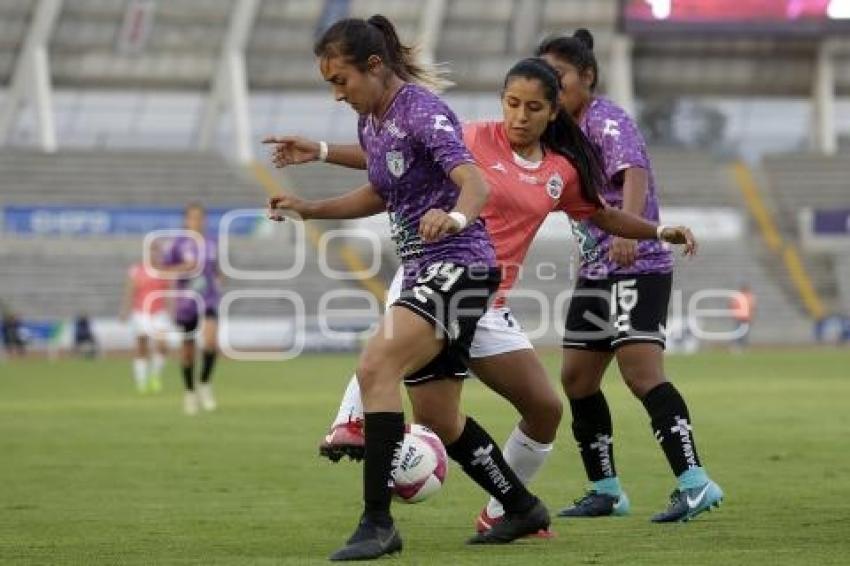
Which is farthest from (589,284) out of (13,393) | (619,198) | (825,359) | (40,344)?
(40,344)

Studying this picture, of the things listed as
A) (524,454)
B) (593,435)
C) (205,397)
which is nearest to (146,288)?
(205,397)

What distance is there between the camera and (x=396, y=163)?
779 centimetres

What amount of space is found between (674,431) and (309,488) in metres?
2.81

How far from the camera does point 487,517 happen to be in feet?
28.4

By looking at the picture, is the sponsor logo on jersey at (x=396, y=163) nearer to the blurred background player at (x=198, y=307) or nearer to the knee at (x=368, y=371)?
the knee at (x=368, y=371)

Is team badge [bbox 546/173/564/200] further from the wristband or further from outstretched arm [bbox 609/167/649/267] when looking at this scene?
the wristband

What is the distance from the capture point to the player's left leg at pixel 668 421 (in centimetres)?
936

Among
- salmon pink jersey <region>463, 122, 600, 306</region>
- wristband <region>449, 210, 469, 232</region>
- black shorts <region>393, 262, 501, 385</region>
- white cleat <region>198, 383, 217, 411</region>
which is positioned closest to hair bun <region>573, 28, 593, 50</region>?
salmon pink jersey <region>463, 122, 600, 306</region>

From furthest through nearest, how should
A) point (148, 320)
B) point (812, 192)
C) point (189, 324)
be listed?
point (812, 192)
point (148, 320)
point (189, 324)

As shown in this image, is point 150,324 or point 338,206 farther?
point 150,324

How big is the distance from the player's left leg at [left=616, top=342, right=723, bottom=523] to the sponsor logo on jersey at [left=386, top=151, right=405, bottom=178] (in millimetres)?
2325

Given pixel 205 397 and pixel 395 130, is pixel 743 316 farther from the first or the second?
pixel 395 130

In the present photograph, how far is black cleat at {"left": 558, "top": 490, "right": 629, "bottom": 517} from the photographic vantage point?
9.88 metres

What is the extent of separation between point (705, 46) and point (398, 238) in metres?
54.1
